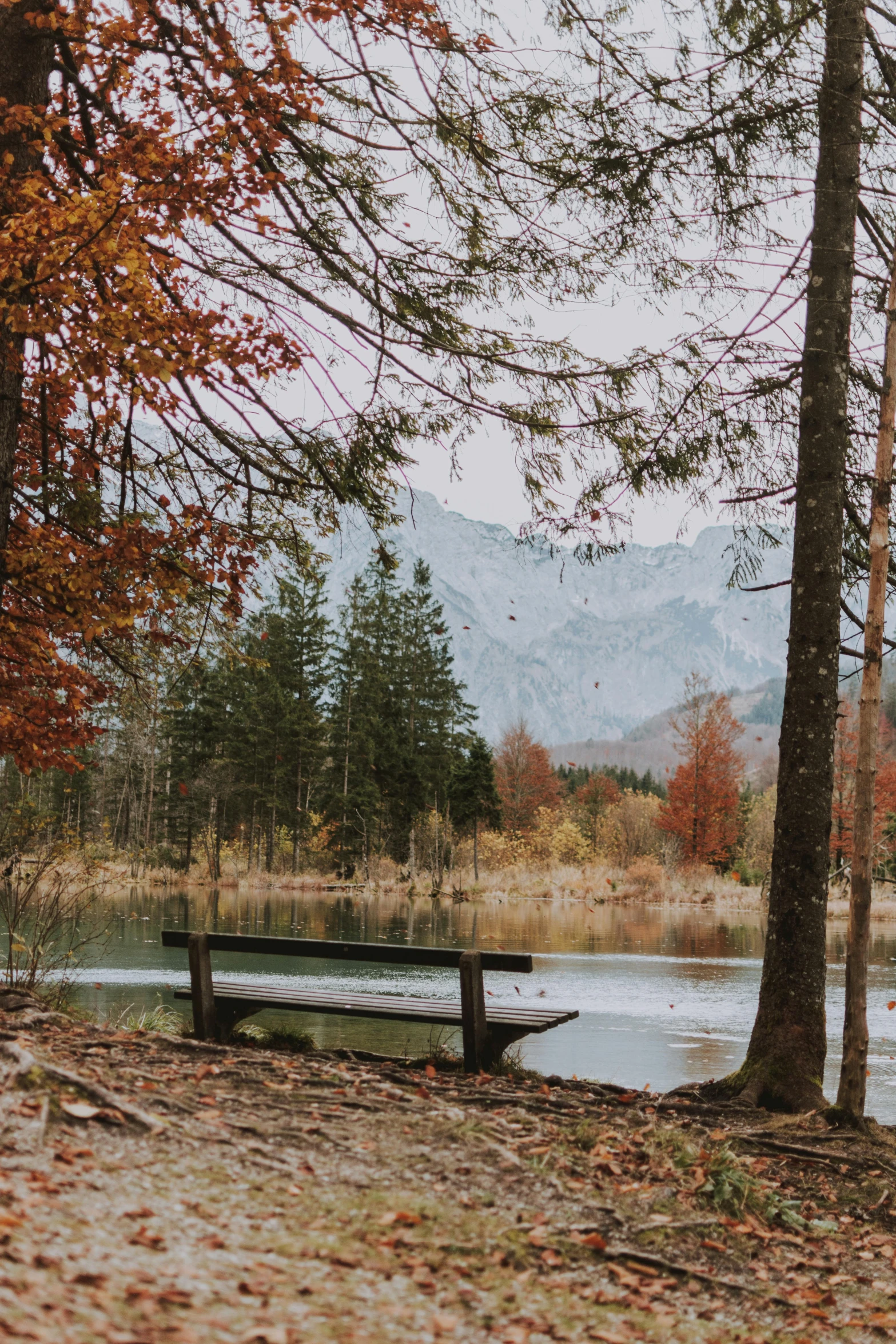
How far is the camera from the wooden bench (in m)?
5.78

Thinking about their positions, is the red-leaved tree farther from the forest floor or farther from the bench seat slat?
the forest floor

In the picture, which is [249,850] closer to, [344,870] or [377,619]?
[344,870]

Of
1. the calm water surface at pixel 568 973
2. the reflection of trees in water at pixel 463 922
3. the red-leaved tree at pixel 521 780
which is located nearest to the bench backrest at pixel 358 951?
the calm water surface at pixel 568 973

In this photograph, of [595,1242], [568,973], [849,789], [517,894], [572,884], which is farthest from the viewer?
[849,789]

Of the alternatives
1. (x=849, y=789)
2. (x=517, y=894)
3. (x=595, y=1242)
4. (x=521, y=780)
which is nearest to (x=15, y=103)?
(x=595, y=1242)

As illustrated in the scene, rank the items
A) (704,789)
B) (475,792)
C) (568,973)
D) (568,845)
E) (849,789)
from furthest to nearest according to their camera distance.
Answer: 1. (568,845)
2. (849,789)
3. (704,789)
4. (475,792)
5. (568,973)

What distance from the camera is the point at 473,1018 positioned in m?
5.80

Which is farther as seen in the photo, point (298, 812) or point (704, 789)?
point (298, 812)

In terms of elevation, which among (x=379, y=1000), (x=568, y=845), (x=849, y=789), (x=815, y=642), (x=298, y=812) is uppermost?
(x=815, y=642)

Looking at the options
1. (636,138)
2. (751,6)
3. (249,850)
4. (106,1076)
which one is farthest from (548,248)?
(249,850)

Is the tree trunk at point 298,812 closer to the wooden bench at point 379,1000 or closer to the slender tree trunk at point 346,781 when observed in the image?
the slender tree trunk at point 346,781

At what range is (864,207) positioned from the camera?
679 centimetres

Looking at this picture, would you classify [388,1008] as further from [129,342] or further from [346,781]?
[346,781]

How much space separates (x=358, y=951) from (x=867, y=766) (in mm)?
3024
